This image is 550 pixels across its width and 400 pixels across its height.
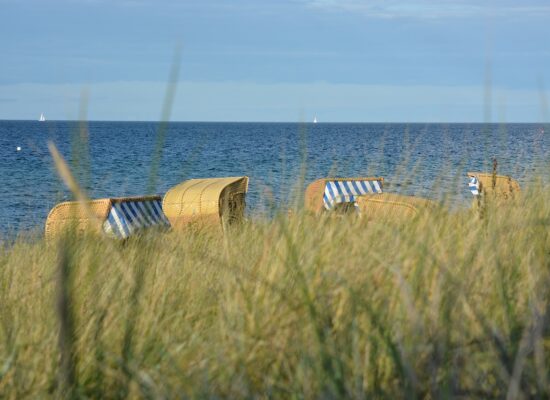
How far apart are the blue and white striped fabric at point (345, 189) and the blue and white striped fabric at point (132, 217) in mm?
2378

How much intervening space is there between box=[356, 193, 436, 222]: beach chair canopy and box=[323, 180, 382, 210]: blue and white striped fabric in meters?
3.05

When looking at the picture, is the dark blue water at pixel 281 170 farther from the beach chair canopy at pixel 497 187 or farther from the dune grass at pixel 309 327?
the dune grass at pixel 309 327

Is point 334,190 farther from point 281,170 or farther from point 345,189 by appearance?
point 281,170

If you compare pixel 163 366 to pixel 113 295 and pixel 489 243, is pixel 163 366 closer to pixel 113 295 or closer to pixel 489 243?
pixel 113 295

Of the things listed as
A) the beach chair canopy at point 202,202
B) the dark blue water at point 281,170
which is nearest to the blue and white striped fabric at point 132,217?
the beach chair canopy at point 202,202

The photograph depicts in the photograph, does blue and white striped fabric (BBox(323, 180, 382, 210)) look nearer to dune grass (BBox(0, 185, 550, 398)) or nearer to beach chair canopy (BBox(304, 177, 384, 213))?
beach chair canopy (BBox(304, 177, 384, 213))

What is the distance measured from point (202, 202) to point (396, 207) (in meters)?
Answer: 4.84

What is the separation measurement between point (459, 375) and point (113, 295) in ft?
4.43

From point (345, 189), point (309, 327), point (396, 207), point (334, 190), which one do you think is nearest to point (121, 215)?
point (334, 190)

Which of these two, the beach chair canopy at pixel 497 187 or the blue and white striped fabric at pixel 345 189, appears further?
the blue and white striped fabric at pixel 345 189

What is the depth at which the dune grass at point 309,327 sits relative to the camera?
2248mm

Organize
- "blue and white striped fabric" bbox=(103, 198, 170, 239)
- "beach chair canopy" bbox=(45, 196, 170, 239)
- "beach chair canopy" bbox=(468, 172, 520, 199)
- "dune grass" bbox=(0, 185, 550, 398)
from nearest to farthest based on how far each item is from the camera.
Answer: "dune grass" bbox=(0, 185, 550, 398), "beach chair canopy" bbox=(468, 172, 520, 199), "beach chair canopy" bbox=(45, 196, 170, 239), "blue and white striped fabric" bbox=(103, 198, 170, 239)

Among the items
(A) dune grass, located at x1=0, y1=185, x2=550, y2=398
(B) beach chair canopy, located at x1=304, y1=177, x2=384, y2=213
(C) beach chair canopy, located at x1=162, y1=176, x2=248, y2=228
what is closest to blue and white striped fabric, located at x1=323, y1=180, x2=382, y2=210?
(B) beach chair canopy, located at x1=304, y1=177, x2=384, y2=213

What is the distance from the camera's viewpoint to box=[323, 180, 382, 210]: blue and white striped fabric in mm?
10906
